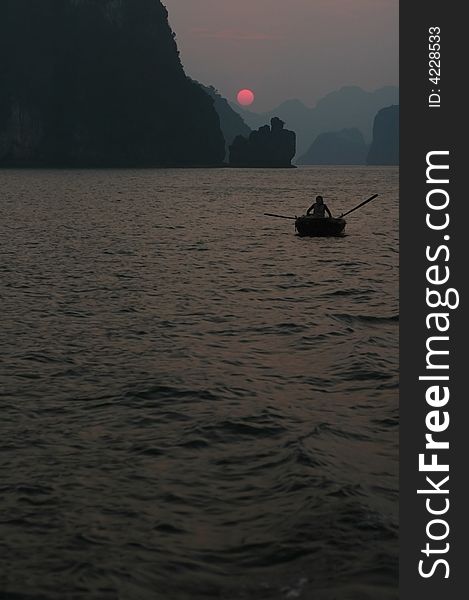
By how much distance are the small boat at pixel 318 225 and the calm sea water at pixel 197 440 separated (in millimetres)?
11752

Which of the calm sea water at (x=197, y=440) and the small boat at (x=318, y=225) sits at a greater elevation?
the small boat at (x=318, y=225)

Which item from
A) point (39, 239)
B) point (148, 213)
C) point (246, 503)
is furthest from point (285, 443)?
point (148, 213)

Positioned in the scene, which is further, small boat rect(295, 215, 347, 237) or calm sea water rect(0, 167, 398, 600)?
small boat rect(295, 215, 347, 237)

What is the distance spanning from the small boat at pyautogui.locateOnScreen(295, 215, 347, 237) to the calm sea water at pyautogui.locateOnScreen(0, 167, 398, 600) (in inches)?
463

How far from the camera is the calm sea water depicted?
7215 mm

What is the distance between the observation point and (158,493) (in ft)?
28.8

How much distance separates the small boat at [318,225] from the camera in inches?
1435

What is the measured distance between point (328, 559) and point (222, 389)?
229 inches

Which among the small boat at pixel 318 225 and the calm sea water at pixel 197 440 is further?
the small boat at pixel 318 225

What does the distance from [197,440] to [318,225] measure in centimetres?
2751

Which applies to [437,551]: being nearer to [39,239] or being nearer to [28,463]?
[28,463]

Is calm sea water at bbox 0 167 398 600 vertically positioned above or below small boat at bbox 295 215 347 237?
below

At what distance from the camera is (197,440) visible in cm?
1053

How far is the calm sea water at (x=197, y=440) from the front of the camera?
23.7 feet
